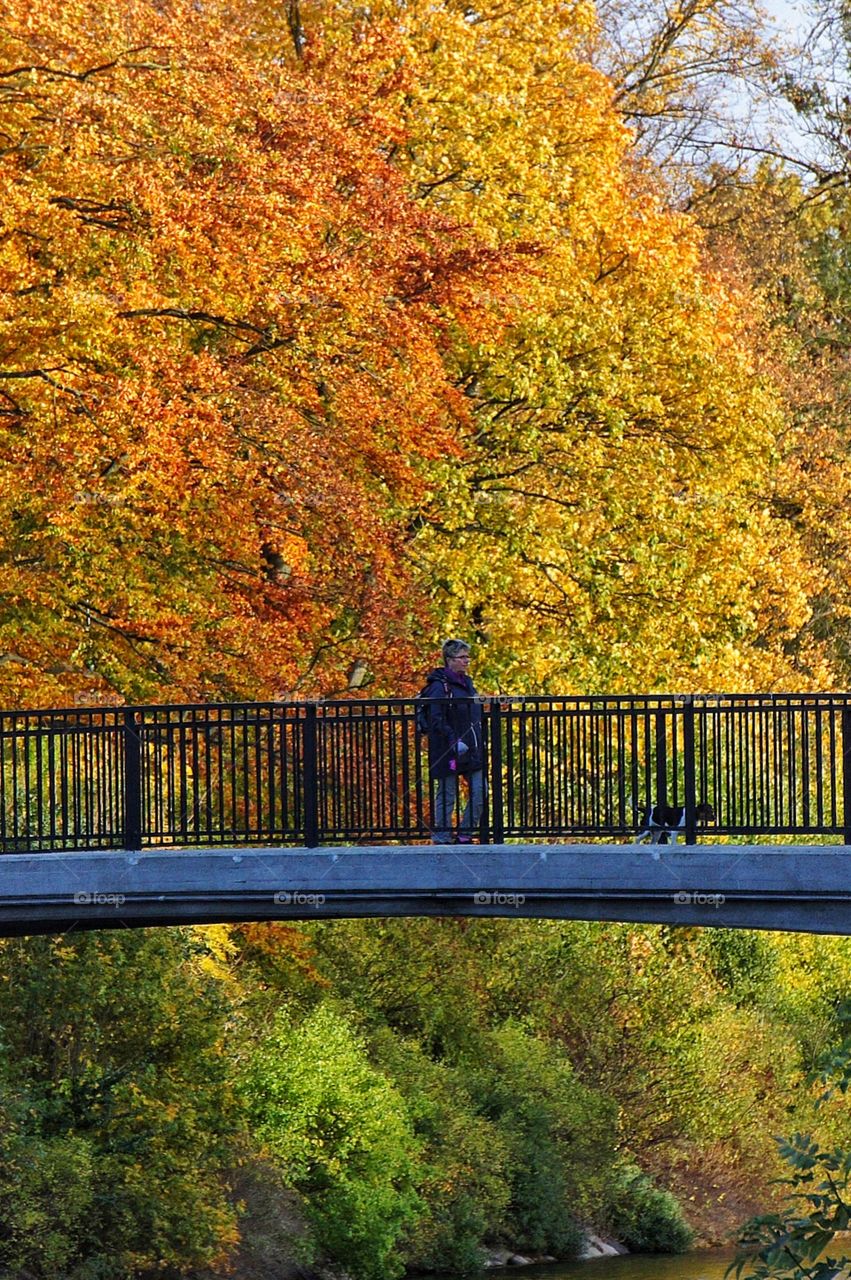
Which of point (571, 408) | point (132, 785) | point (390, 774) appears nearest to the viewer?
point (390, 774)

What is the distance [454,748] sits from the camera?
18.7 meters

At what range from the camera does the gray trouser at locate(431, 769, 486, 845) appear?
1878 cm

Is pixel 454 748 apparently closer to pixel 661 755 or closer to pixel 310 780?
pixel 310 780

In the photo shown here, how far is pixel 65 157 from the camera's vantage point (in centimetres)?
2567

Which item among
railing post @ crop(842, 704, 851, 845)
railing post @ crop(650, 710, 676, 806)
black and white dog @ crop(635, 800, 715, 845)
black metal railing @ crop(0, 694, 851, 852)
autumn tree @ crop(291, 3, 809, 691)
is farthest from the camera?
autumn tree @ crop(291, 3, 809, 691)

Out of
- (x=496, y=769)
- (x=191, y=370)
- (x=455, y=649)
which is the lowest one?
(x=496, y=769)

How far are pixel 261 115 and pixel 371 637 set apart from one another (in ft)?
20.6

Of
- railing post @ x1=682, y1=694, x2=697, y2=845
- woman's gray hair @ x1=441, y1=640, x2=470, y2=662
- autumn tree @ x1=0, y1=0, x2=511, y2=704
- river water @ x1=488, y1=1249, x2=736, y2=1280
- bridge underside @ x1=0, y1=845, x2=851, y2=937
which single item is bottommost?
river water @ x1=488, y1=1249, x2=736, y2=1280

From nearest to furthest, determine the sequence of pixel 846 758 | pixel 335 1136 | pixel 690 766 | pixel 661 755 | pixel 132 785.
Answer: pixel 846 758 → pixel 661 755 → pixel 690 766 → pixel 132 785 → pixel 335 1136

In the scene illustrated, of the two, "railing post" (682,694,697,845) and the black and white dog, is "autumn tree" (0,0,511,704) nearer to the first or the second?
the black and white dog

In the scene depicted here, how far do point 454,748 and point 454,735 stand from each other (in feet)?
0.35

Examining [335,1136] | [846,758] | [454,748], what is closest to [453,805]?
[454,748]

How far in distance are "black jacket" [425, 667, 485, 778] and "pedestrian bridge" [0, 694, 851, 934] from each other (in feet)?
0.56

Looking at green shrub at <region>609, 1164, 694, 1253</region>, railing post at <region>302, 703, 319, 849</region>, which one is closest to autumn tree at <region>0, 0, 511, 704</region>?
railing post at <region>302, 703, 319, 849</region>
